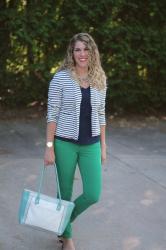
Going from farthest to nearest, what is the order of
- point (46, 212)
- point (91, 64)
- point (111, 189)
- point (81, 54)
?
point (111, 189) < point (91, 64) < point (81, 54) < point (46, 212)

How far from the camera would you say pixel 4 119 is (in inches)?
363

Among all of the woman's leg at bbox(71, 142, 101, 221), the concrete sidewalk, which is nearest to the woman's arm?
the woman's leg at bbox(71, 142, 101, 221)

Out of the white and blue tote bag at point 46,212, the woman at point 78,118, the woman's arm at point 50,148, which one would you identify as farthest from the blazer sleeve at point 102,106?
the white and blue tote bag at point 46,212

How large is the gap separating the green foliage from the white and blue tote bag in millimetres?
4825

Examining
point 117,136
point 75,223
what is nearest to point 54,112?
point 75,223

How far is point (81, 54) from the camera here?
441 cm

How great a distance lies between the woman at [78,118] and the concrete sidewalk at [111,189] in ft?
2.14

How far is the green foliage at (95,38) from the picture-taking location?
8.87 m

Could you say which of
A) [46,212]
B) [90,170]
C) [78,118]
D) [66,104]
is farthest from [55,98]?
[46,212]

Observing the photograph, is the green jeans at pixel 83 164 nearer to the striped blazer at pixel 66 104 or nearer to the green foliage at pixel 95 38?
the striped blazer at pixel 66 104

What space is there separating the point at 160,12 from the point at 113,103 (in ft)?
5.57

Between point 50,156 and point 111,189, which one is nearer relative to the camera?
point 50,156

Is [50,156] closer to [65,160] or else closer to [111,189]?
[65,160]

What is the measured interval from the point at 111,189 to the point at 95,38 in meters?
3.69
